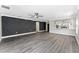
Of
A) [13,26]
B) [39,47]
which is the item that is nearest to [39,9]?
[39,47]

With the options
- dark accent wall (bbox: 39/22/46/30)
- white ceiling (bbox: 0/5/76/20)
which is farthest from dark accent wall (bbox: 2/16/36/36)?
dark accent wall (bbox: 39/22/46/30)

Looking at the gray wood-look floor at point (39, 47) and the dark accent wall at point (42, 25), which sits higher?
the dark accent wall at point (42, 25)

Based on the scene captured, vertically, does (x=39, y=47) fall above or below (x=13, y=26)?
below

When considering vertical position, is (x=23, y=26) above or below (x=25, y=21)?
below

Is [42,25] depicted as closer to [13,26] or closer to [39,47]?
[13,26]

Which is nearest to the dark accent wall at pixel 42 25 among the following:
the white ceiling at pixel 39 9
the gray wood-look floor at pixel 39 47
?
the white ceiling at pixel 39 9

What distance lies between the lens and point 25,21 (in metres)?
11.4

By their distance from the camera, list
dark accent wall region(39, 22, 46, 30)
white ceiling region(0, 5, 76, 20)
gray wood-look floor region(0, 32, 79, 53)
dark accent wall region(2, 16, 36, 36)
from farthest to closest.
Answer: dark accent wall region(39, 22, 46, 30), dark accent wall region(2, 16, 36, 36), white ceiling region(0, 5, 76, 20), gray wood-look floor region(0, 32, 79, 53)

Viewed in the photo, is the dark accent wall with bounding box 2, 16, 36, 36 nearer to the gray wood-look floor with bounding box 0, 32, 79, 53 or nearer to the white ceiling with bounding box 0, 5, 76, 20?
the white ceiling with bounding box 0, 5, 76, 20

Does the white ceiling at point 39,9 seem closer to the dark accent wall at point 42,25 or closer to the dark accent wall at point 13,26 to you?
the dark accent wall at point 13,26

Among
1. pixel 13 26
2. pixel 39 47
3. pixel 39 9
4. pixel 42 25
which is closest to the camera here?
pixel 39 47
